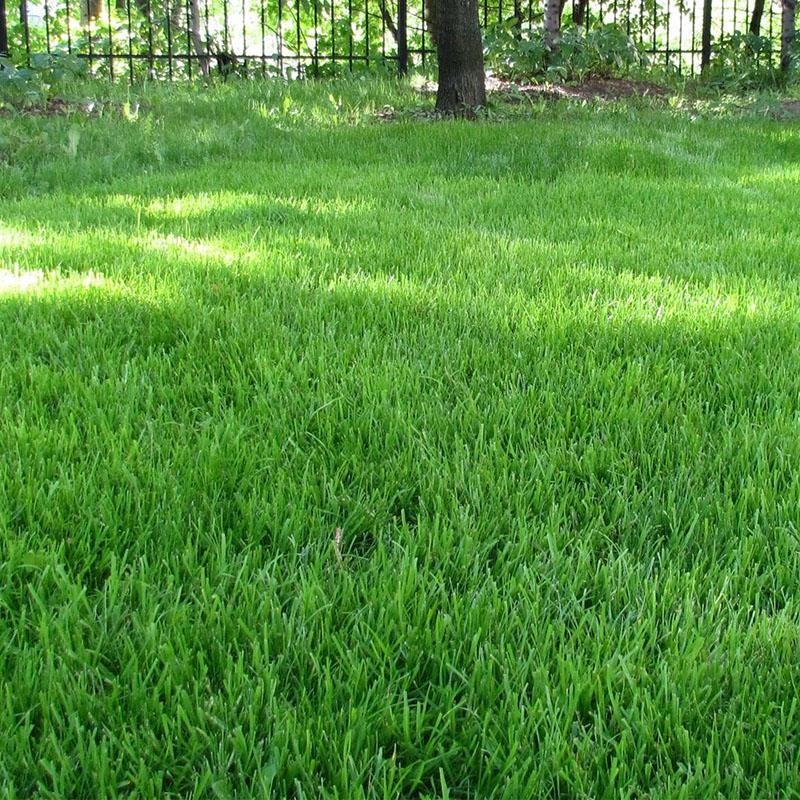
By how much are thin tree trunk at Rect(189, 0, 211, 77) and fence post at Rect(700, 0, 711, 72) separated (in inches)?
291

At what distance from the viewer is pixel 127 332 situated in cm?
258

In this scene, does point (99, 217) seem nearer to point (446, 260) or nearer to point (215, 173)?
point (215, 173)

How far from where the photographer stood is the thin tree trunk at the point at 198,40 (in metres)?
10.8

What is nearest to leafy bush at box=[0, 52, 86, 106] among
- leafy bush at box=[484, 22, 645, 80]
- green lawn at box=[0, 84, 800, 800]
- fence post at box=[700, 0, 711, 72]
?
green lawn at box=[0, 84, 800, 800]

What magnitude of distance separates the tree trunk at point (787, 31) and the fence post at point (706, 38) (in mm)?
1206

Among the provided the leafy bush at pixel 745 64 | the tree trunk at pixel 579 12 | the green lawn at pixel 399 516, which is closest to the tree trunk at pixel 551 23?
the leafy bush at pixel 745 64

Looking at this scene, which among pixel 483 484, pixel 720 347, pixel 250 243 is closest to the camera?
pixel 483 484

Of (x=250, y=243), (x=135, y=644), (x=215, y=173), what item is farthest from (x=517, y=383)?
(x=215, y=173)

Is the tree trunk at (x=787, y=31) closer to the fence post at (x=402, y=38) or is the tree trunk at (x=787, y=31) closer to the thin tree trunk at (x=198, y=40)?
the fence post at (x=402, y=38)

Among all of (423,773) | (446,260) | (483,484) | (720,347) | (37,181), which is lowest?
(423,773)

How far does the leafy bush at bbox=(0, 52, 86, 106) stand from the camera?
731cm

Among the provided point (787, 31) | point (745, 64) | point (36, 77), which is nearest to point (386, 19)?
point (745, 64)

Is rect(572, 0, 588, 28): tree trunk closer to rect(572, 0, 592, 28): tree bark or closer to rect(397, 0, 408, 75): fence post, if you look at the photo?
rect(572, 0, 592, 28): tree bark

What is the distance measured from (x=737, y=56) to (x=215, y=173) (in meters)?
9.20
